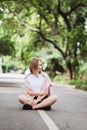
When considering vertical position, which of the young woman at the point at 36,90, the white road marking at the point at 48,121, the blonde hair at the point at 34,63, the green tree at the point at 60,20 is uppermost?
the green tree at the point at 60,20

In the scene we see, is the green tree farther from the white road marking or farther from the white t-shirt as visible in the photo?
the white road marking

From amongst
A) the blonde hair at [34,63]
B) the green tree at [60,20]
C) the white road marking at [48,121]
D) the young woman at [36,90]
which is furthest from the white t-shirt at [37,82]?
the green tree at [60,20]

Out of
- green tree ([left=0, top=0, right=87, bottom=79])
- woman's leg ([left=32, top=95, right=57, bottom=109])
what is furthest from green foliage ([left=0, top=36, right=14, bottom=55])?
woman's leg ([left=32, top=95, right=57, bottom=109])

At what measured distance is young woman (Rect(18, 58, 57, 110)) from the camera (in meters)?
12.6

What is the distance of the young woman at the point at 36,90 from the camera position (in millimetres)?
12578

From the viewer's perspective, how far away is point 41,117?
1105 centimetres

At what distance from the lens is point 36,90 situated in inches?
500

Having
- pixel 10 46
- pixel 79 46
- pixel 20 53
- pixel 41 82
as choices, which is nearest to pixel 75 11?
pixel 79 46

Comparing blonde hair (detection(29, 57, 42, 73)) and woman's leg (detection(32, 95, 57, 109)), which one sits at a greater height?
blonde hair (detection(29, 57, 42, 73))

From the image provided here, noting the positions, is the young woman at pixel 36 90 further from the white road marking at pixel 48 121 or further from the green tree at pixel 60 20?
the green tree at pixel 60 20

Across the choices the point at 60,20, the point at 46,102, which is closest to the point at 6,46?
the point at 60,20

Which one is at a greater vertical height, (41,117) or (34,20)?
(34,20)

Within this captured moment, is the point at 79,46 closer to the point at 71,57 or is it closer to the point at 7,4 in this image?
the point at 71,57

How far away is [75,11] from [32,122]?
3259 centimetres
